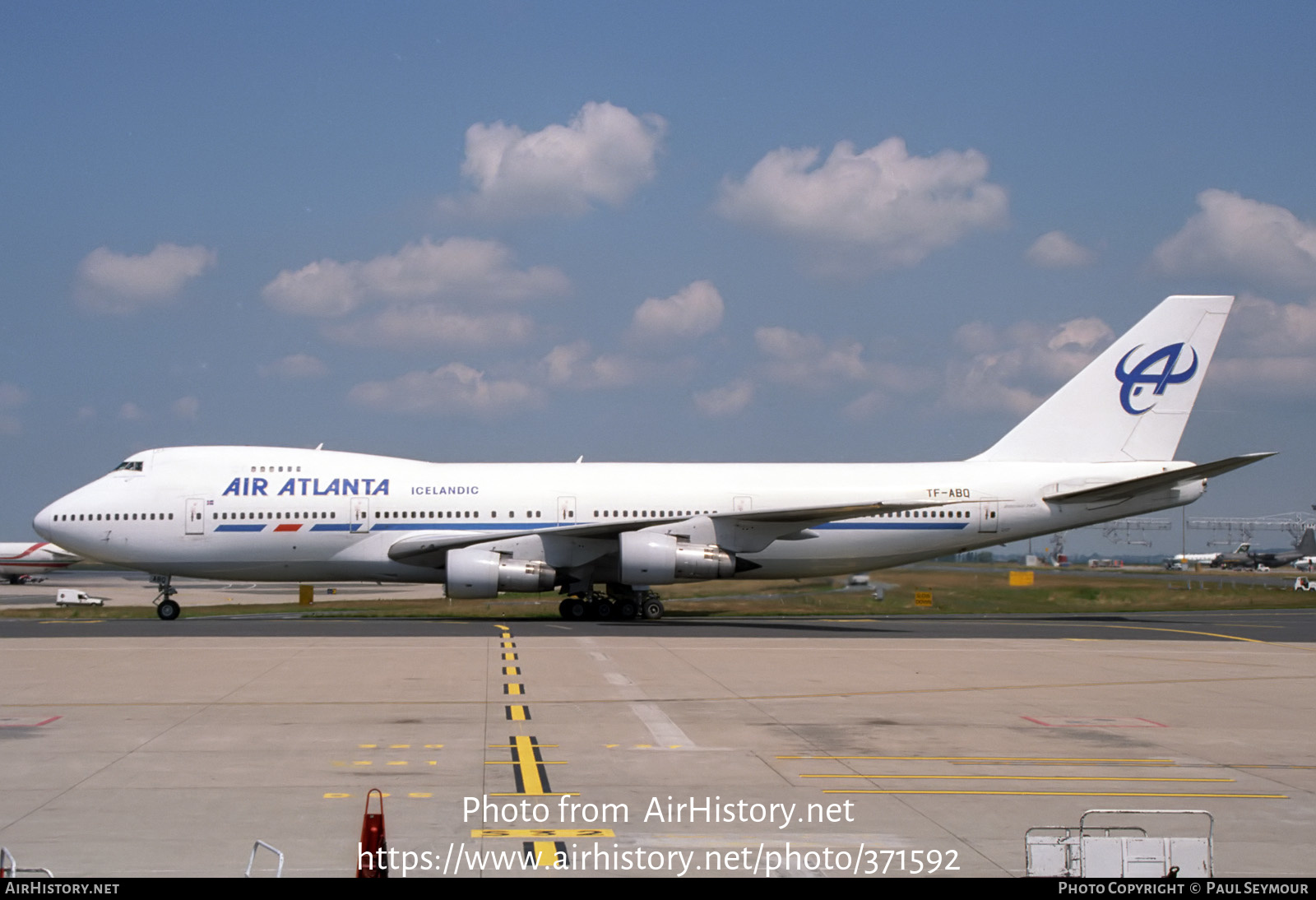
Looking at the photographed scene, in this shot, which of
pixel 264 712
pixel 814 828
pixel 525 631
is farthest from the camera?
pixel 525 631

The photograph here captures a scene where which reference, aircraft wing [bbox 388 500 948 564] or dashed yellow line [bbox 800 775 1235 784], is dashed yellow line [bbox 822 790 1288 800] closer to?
dashed yellow line [bbox 800 775 1235 784]

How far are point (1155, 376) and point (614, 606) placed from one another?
17.5m

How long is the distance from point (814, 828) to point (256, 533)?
2800cm

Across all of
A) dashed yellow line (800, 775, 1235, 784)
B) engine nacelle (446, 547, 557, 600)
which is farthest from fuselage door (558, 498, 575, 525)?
dashed yellow line (800, 775, 1235, 784)

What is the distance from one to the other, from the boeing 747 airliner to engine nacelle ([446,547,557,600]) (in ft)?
0.22

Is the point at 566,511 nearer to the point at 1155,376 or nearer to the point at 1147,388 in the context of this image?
the point at 1147,388

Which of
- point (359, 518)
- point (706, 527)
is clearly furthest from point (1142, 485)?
point (359, 518)

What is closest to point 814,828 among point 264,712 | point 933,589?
point 264,712

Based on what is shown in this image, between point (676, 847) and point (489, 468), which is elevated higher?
point (489, 468)

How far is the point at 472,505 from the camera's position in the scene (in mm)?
33750

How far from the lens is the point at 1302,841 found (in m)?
8.18

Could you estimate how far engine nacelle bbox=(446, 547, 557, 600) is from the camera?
31.4 meters
